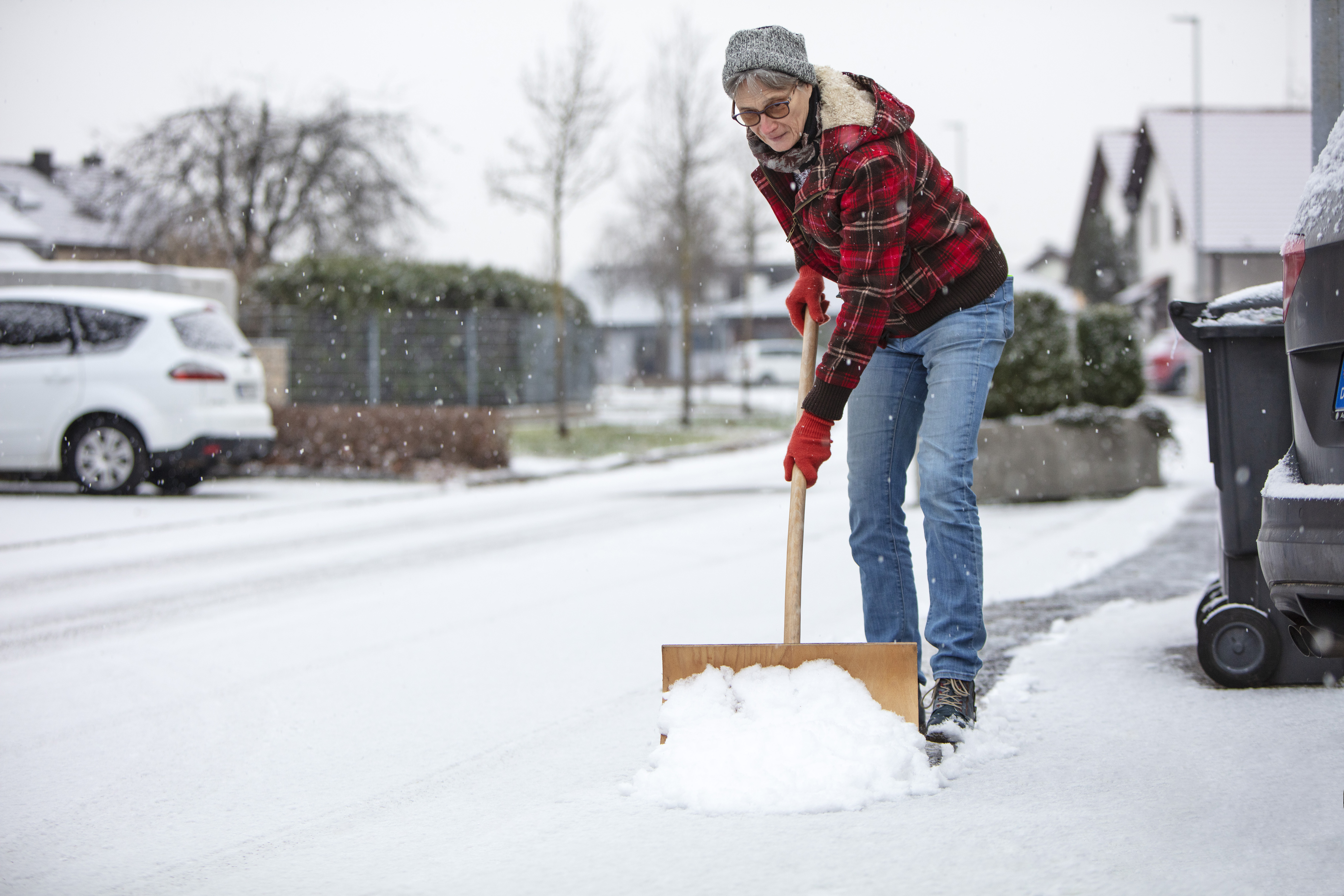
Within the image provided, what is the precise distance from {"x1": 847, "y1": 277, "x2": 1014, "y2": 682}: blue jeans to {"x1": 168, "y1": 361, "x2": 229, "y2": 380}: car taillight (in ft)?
25.4

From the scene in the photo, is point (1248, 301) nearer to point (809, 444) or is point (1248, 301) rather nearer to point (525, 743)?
point (809, 444)

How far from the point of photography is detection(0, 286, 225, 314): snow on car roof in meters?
10.1

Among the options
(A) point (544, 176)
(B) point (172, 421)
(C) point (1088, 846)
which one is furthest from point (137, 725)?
(A) point (544, 176)

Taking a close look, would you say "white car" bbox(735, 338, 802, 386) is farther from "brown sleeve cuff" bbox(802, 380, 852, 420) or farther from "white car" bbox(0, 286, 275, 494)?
"brown sleeve cuff" bbox(802, 380, 852, 420)

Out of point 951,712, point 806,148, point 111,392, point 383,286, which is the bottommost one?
point 951,712

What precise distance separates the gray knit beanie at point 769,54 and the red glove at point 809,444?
80 cm

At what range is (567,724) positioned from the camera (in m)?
3.54

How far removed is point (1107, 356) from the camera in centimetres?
983

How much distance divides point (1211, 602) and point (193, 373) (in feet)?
27.0

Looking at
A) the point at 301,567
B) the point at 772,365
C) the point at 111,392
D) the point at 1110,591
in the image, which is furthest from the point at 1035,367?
the point at 772,365

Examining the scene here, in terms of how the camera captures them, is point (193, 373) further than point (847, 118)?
Yes

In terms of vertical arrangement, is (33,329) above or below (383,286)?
below

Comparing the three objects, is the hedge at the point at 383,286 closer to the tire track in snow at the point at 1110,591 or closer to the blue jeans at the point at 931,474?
the tire track in snow at the point at 1110,591

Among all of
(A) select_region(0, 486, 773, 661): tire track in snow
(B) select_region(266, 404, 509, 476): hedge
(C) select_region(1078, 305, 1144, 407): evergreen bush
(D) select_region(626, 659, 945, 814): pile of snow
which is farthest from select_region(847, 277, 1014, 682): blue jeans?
(B) select_region(266, 404, 509, 476): hedge
